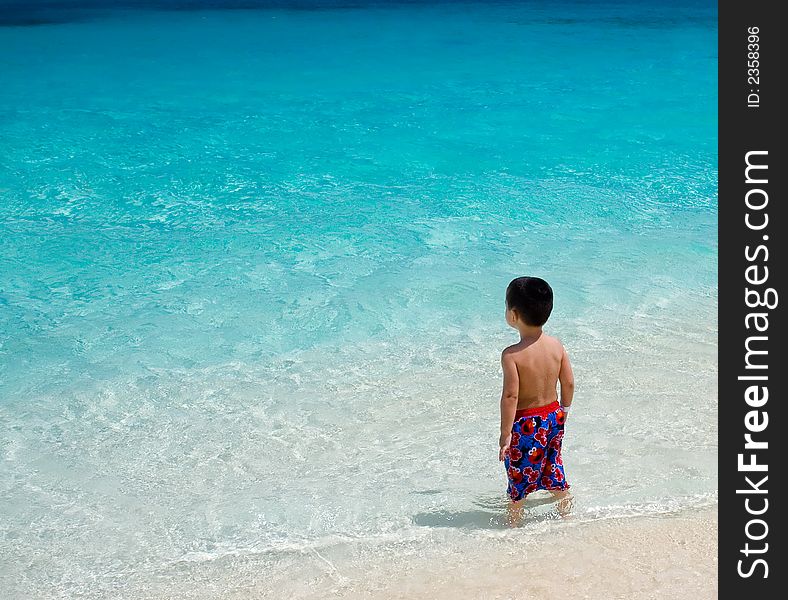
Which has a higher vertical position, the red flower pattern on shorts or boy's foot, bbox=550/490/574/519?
the red flower pattern on shorts

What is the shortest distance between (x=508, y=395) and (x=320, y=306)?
234 centimetres

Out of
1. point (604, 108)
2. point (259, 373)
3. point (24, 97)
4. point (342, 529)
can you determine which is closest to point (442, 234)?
point (259, 373)

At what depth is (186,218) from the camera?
6.33m

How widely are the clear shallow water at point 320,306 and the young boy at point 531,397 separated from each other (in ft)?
0.74

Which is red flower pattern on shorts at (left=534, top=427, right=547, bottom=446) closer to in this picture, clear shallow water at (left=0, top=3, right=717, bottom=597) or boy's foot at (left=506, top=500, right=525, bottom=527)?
boy's foot at (left=506, top=500, right=525, bottom=527)

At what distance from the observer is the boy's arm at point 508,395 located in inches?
104

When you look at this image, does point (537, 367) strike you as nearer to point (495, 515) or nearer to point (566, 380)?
point (566, 380)

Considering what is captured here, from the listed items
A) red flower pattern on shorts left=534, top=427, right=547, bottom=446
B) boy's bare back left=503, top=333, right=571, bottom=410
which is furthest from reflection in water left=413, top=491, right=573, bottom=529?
boy's bare back left=503, top=333, right=571, bottom=410

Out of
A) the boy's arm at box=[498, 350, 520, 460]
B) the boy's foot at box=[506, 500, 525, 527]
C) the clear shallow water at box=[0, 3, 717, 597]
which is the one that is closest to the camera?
the boy's arm at box=[498, 350, 520, 460]

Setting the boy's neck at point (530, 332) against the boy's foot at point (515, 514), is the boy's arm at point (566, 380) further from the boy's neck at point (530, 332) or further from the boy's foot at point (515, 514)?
the boy's foot at point (515, 514)

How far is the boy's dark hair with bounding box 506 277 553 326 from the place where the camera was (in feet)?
8.39

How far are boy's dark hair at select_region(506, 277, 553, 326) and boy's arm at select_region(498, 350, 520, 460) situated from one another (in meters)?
0.13
